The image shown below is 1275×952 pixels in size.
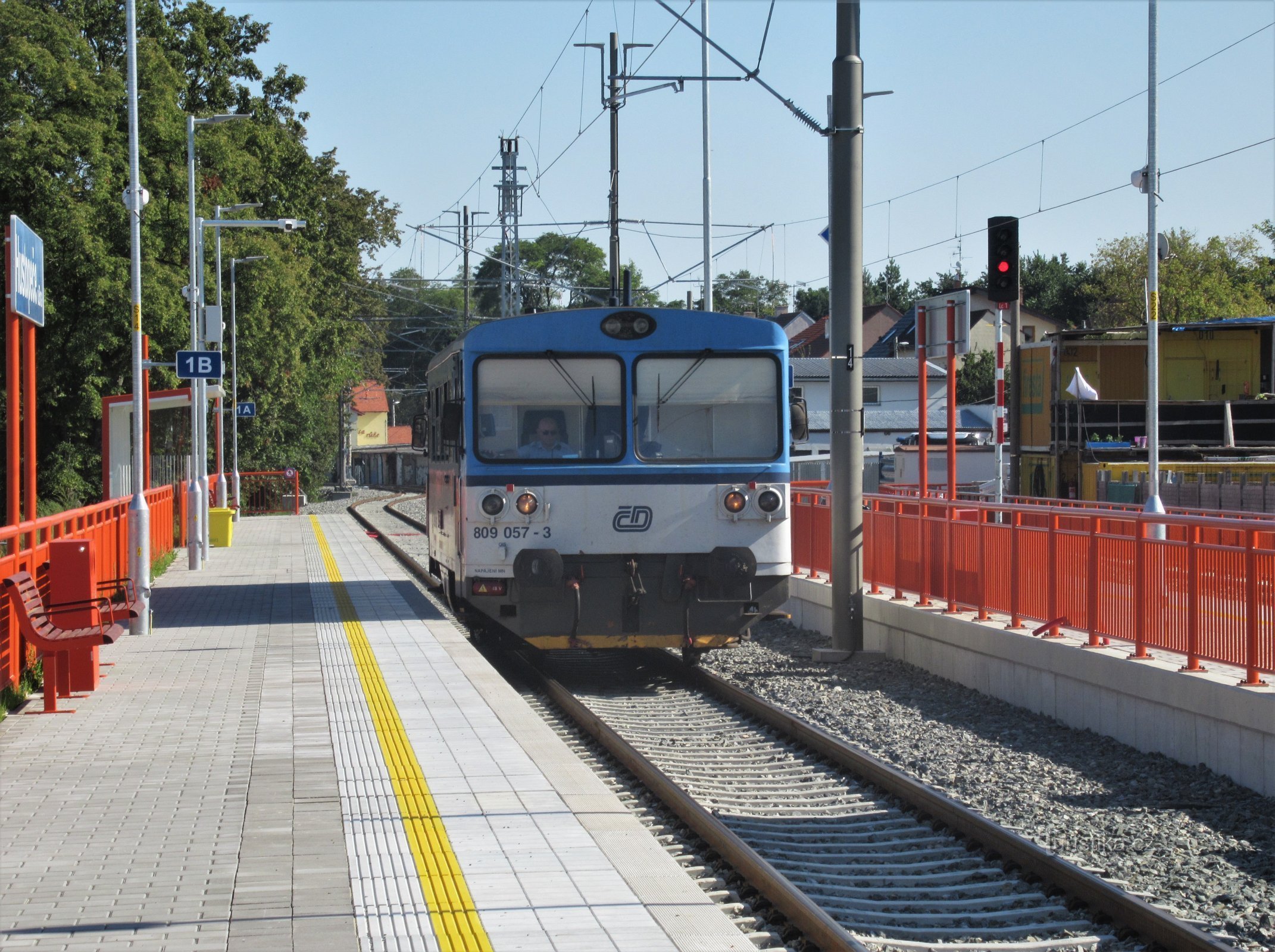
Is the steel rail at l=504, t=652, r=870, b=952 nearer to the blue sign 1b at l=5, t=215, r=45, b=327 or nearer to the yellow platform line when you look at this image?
the yellow platform line

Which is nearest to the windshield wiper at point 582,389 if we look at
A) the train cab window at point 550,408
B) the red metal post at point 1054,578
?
the train cab window at point 550,408

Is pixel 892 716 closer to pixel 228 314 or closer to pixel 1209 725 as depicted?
pixel 1209 725

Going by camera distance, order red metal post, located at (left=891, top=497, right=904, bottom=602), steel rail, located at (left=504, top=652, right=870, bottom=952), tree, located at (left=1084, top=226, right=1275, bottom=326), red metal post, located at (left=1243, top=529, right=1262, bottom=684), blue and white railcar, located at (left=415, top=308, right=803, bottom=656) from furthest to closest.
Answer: tree, located at (left=1084, top=226, right=1275, bottom=326)
red metal post, located at (left=891, top=497, right=904, bottom=602)
blue and white railcar, located at (left=415, top=308, right=803, bottom=656)
red metal post, located at (left=1243, top=529, right=1262, bottom=684)
steel rail, located at (left=504, top=652, right=870, bottom=952)

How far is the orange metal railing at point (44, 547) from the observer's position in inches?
411

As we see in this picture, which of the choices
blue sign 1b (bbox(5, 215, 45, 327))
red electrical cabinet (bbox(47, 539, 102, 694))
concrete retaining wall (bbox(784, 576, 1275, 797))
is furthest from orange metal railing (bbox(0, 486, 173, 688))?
concrete retaining wall (bbox(784, 576, 1275, 797))

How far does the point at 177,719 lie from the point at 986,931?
238 inches

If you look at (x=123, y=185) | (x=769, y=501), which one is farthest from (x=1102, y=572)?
(x=123, y=185)

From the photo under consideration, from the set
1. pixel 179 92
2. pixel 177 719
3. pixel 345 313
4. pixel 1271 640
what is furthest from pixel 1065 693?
pixel 345 313

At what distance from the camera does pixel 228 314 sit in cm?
4675

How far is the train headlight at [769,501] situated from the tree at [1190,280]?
6389 centimetres

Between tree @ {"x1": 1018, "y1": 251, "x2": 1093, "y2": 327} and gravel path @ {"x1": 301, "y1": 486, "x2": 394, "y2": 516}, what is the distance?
4211 cm

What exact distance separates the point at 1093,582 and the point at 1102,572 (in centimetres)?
10

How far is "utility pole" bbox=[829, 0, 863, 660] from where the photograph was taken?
13.7m

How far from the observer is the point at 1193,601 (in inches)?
364
